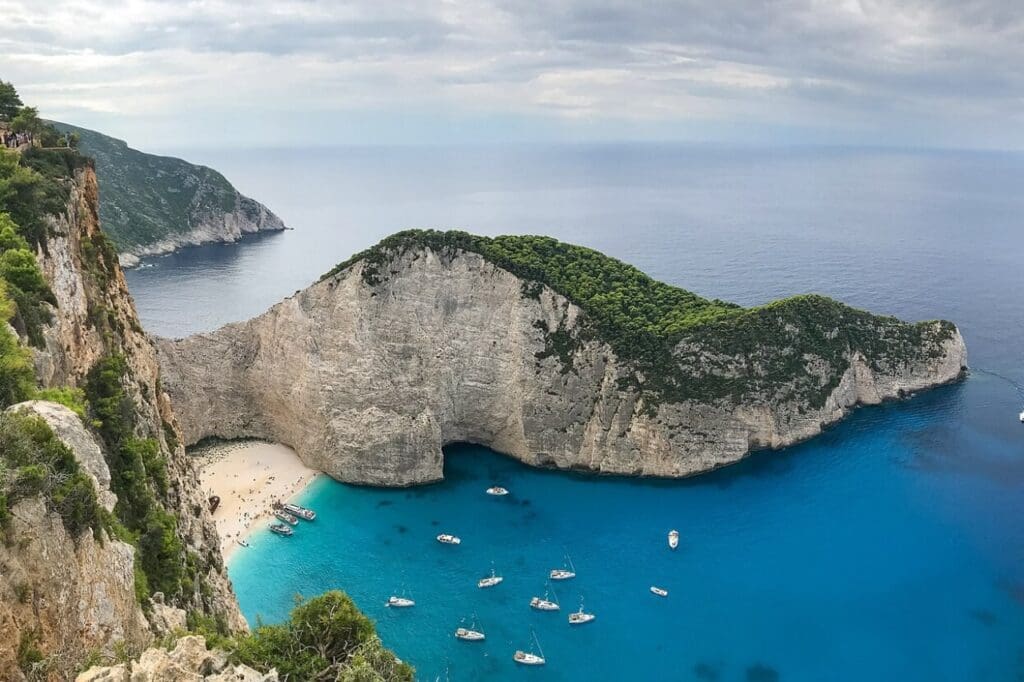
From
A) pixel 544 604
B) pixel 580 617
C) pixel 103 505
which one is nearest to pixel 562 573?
pixel 544 604

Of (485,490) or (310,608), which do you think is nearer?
(310,608)

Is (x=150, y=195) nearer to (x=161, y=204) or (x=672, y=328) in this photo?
(x=161, y=204)

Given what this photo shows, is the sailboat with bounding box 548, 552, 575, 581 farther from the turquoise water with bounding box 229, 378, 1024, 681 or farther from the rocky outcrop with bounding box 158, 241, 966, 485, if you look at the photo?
the rocky outcrop with bounding box 158, 241, 966, 485

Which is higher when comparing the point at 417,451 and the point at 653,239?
the point at 653,239

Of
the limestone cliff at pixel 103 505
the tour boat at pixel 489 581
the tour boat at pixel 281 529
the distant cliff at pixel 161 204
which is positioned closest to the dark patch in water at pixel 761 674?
the tour boat at pixel 489 581

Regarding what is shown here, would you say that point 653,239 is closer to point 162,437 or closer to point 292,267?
point 292,267

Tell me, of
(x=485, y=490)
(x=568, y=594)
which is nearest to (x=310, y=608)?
(x=568, y=594)

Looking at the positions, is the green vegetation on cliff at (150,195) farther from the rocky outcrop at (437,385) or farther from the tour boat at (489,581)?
the tour boat at (489,581)
